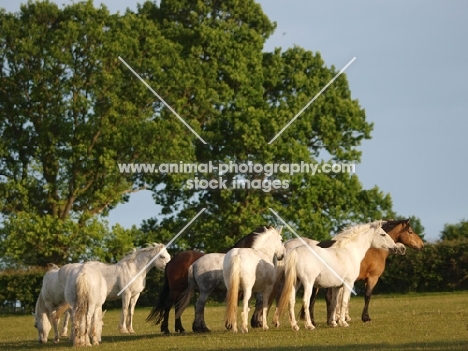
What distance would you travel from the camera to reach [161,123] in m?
40.8

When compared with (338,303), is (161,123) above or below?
above

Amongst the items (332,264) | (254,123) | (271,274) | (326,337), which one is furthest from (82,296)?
(254,123)

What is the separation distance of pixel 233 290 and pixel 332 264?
245cm

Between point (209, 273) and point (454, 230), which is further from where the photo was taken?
point (454, 230)

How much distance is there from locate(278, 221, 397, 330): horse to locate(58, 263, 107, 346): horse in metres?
3.52

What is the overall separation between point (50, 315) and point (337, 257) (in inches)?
236

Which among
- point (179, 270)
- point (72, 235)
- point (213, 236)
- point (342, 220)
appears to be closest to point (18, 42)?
point (72, 235)

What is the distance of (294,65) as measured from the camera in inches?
1804

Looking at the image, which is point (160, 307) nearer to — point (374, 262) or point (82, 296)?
point (82, 296)

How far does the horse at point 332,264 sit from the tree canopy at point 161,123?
62.0 feet

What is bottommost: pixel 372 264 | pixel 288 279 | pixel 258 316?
→ pixel 258 316

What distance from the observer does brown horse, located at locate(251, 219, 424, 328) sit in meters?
21.1

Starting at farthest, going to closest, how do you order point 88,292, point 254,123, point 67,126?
point 254,123 < point 67,126 < point 88,292

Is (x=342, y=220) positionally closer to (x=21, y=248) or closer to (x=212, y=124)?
(x=212, y=124)
